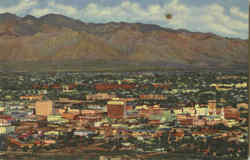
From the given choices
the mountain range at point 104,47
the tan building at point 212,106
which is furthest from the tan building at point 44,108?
the tan building at point 212,106

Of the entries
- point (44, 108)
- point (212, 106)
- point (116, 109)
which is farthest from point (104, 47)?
point (212, 106)

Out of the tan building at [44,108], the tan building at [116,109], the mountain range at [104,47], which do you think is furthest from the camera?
the mountain range at [104,47]

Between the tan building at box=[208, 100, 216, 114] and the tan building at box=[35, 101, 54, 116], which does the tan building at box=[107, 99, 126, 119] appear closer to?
the tan building at box=[35, 101, 54, 116]

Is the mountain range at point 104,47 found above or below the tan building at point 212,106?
above

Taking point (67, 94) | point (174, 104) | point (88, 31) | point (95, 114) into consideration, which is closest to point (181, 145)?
point (174, 104)

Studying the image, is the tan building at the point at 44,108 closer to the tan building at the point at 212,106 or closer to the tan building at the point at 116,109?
the tan building at the point at 116,109

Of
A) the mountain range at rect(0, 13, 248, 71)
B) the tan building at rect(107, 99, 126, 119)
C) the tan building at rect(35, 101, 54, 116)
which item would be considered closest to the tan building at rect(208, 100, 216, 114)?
the mountain range at rect(0, 13, 248, 71)
